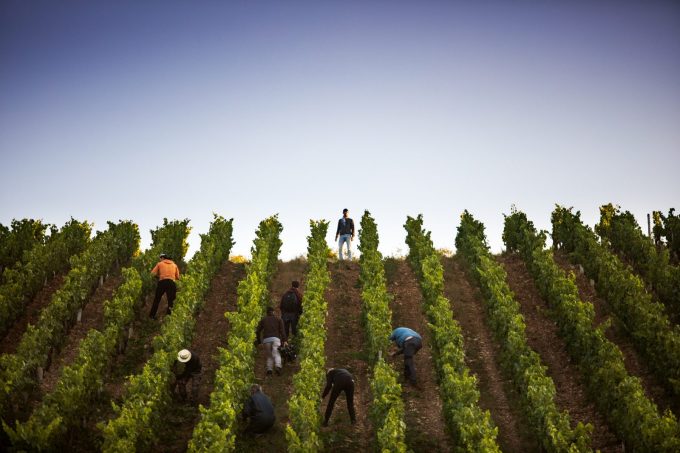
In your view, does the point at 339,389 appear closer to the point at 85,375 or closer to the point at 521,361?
the point at 521,361

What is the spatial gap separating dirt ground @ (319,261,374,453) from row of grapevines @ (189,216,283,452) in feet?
6.39

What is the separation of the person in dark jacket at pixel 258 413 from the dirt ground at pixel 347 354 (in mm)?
1212

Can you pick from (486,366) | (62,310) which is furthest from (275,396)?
(62,310)

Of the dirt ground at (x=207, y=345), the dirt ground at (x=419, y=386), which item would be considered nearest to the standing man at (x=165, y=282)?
the dirt ground at (x=207, y=345)

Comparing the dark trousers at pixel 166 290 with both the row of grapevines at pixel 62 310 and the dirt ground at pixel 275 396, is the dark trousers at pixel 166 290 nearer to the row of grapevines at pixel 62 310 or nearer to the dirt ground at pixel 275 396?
the row of grapevines at pixel 62 310

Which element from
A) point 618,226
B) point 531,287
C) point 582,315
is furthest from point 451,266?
point 582,315

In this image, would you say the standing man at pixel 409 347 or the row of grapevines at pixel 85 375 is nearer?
the row of grapevines at pixel 85 375

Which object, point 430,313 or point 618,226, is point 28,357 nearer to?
point 430,313

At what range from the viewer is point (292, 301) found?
17781 millimetres

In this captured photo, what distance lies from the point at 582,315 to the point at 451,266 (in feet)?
26.8

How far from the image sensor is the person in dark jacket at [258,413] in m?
13.4

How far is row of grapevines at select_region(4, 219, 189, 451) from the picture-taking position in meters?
12.0

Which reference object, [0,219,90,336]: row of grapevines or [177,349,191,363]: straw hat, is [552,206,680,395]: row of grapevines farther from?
[0,219,90,336]: row of grapevines

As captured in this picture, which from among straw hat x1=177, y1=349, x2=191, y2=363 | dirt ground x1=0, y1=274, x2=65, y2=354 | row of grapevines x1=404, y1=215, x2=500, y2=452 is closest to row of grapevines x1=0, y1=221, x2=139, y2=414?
dirt ground x1=0, y1=274, x2=65, y2=354
